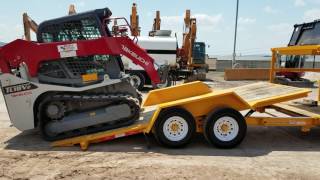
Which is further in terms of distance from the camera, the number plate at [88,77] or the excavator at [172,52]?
the excavator at [172,52]

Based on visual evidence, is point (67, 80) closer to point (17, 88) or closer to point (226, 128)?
point (17, 88)

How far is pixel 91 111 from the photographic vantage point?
7.23 meters

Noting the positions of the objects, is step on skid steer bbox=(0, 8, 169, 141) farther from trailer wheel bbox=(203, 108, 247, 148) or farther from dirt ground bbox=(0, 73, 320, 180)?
trailer wheel bbox=(203, 108, 247, 148)

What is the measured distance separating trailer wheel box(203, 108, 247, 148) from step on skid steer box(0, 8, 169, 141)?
1381 millimetres

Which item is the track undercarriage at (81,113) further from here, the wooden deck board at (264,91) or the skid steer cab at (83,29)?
the wooden deck board at (264,91)

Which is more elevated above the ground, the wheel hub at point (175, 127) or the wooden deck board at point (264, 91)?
the wooden deck board at point (264, 91)

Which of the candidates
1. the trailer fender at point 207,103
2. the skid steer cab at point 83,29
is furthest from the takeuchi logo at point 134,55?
the trailer fender at point 207,103

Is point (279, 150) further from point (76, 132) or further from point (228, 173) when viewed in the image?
point (76, 132)

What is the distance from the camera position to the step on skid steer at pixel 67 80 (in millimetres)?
7121

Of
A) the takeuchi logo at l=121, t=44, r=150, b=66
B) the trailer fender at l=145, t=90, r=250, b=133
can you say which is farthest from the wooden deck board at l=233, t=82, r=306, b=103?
the takeuchi logo at l=121, t=44, r=150, b=66

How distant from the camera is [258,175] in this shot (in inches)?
216

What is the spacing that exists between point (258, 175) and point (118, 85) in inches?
127

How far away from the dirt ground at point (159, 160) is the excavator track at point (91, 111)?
31cm

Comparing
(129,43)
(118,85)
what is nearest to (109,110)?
(118,85)
